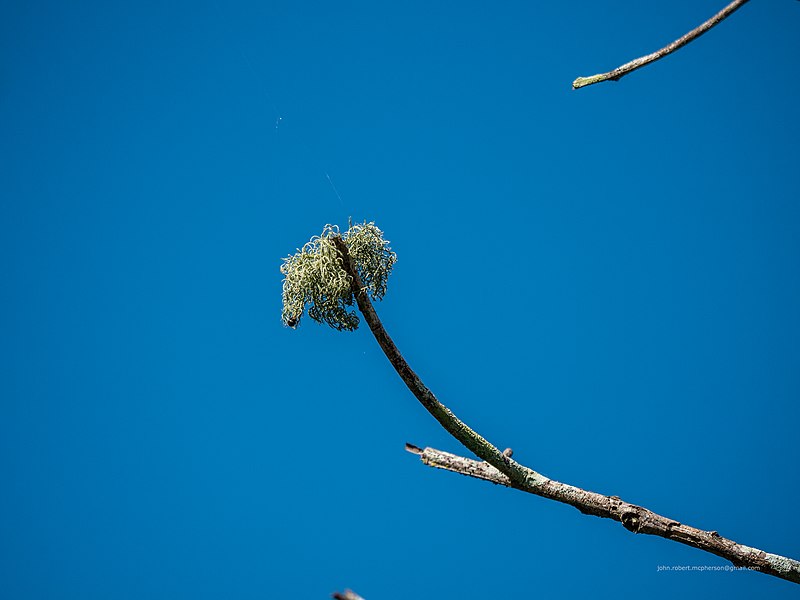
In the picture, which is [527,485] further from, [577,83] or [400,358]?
[577,83]

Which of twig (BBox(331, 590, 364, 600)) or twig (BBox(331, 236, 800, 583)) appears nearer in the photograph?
twig (BBox(331, 590, 364, 600))

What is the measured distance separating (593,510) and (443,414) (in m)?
0.38

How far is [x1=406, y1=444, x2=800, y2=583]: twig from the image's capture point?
1421mm

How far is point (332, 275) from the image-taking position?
4.57ft

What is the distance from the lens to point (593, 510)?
1464mm

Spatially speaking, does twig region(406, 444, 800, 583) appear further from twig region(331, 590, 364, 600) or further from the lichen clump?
twig region(331, 590, 364, 600)

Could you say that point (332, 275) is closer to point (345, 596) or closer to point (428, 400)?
point (428, 400)

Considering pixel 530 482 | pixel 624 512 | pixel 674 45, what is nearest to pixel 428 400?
pixel 530 482

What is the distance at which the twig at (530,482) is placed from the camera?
52.5 inches

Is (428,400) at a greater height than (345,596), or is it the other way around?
(428,400)

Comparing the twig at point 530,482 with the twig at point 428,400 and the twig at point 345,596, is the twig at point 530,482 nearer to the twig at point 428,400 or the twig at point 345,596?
the twig at point 428,400

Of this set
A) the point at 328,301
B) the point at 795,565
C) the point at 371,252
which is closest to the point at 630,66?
the point at 371,252

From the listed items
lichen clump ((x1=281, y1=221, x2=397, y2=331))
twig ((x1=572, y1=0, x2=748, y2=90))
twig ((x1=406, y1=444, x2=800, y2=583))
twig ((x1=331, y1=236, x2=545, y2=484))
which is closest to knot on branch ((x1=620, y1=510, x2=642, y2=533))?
twig ((x1=406, y1=444, x2=800, y2=583))

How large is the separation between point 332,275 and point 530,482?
0.53 m
